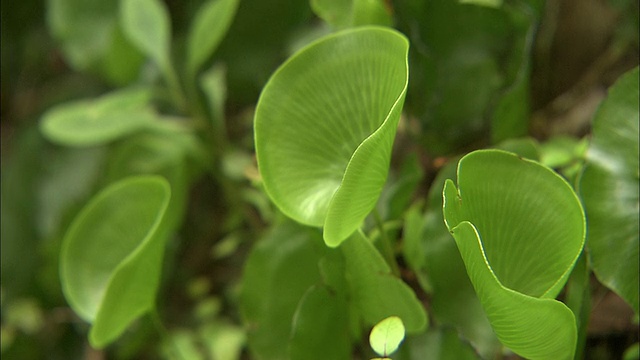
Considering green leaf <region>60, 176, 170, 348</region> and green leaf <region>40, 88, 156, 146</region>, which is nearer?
green leaf <region>60, 176, 170, 348</region>

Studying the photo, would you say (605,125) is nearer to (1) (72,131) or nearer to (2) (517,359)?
(2) (517,359)

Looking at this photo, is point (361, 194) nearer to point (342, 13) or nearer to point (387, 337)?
point (387, 337)

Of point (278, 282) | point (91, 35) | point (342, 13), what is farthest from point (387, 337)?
point (91, 35)

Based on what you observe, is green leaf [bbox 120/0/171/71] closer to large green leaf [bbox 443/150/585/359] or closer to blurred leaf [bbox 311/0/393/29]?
blurred leaf [bbox 311/0/393/29]

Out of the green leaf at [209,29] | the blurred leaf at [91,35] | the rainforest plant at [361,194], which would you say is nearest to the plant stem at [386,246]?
the rainforest plant at [361,194]

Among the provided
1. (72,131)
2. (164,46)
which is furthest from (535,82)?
(72,131)

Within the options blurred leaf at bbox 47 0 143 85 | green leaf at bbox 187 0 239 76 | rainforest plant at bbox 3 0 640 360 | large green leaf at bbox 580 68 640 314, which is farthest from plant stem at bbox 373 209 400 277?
blurred leaf at bbox 47 0 143 85
